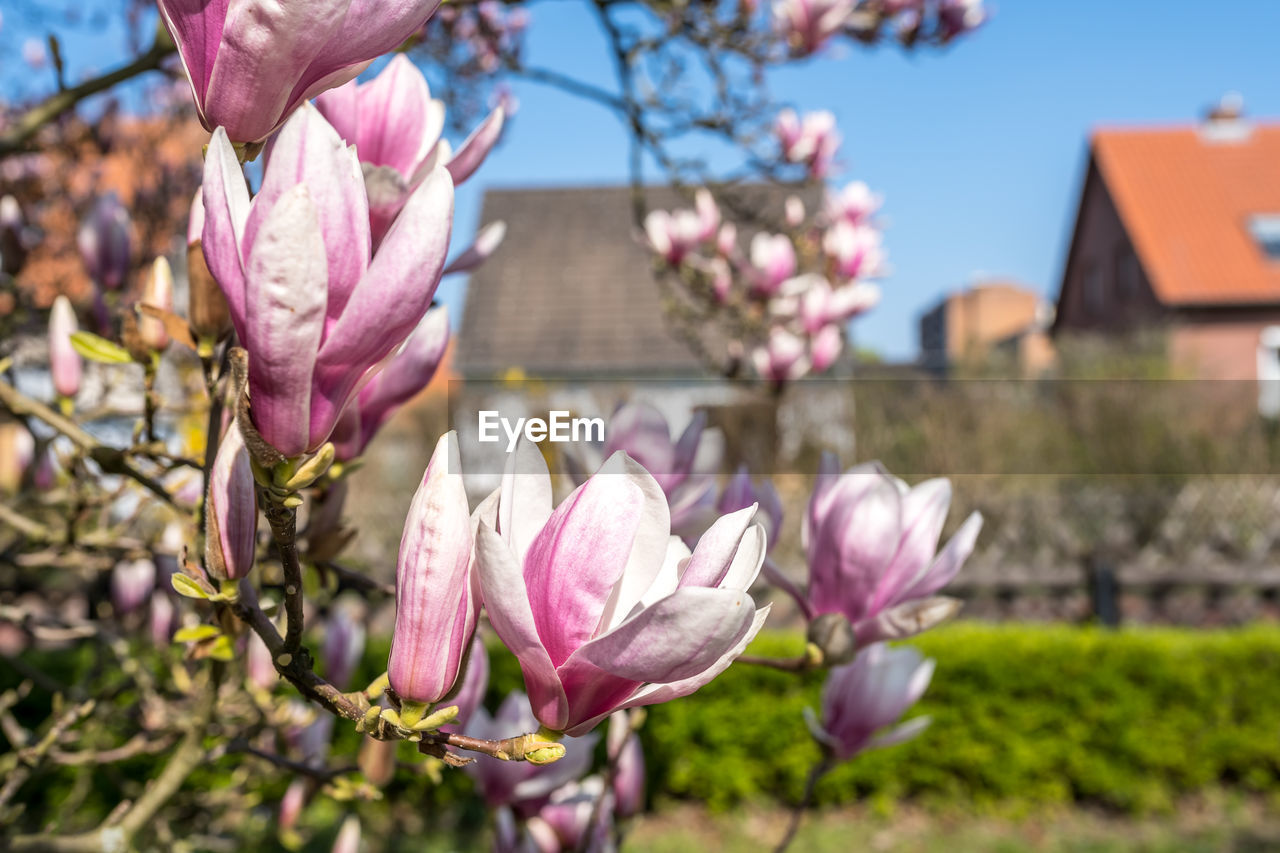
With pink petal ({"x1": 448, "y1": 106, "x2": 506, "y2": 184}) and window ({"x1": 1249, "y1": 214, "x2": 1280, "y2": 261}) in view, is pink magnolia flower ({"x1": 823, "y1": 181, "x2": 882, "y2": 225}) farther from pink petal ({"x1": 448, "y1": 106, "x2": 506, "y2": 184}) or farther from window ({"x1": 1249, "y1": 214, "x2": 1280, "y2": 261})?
window ({"x1": 1249, "y1": 214, "x2": 1280, "y2": 261})

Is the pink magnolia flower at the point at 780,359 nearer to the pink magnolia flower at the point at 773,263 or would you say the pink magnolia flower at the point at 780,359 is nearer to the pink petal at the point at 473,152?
the pink magnolia flower at the point at 773,263

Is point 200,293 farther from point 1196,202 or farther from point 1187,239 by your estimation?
point 1196,202

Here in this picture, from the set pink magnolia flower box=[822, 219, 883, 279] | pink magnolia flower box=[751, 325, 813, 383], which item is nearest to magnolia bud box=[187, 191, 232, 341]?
pink magnolia flower box=[751, 325, 813, 383]

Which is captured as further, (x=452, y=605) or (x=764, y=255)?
(x=764, y=255)

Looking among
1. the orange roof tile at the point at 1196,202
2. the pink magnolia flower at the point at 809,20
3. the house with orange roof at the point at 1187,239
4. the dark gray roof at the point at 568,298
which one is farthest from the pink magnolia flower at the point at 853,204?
the orange roof tile at the point at 1196,202

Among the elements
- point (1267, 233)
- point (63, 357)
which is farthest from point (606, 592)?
point (1267, 233)

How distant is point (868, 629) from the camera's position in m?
0.99

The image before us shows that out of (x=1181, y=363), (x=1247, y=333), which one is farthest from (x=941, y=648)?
(x=1247, y=333)

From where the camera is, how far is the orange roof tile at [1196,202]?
21.4 m

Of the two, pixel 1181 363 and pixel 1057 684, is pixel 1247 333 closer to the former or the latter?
pixel 1181 363

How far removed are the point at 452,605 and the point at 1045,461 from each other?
11426mm

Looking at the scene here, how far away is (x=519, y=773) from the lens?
1251 millimetres

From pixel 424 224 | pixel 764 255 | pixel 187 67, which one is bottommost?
pixel 424 224

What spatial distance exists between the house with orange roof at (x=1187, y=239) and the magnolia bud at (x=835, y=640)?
63.3 feet
